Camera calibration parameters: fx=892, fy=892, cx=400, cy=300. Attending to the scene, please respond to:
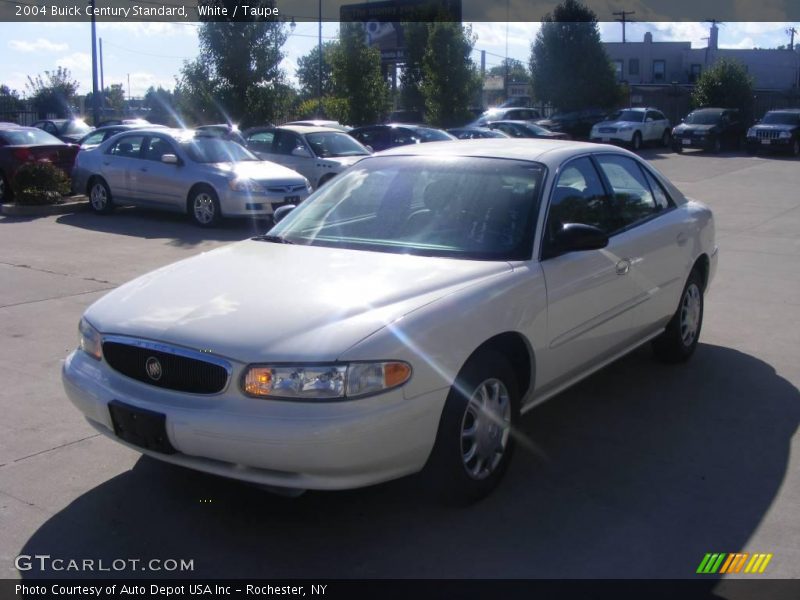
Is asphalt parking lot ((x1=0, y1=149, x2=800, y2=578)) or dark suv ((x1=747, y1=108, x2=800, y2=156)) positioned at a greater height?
dark suv ((x1=747, y1=108, x2=800, y2=156))

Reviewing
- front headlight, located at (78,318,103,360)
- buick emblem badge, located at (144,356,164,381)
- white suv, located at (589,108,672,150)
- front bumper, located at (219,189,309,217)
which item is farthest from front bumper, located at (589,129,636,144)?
buick emblem badge, located at (144,356,164,381)

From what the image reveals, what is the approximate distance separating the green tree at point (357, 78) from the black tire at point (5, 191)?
50.0 feet

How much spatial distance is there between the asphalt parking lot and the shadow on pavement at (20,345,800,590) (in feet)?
0.03

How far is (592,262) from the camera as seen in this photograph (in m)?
5.03

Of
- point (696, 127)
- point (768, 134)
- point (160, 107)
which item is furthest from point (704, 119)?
point (160, 107)

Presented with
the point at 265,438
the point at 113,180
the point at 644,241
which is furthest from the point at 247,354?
the point at 113,180

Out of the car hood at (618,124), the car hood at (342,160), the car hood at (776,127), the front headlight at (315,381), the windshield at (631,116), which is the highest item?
the windshield at (631,116)

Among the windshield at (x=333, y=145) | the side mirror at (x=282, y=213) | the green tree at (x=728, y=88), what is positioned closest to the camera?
the side mirror at (x=282, y=213)

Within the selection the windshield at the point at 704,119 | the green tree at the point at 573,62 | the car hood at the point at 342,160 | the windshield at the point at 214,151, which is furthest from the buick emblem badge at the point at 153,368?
the green tree at the point at 573,62

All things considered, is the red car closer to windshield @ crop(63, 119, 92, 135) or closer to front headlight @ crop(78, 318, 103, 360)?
windshield @ crop(63, 119, 92, 135)

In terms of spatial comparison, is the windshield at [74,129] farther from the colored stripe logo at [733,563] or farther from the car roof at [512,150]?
the colored stripe logo at [733,563]

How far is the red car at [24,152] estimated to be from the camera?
16219 millimetres

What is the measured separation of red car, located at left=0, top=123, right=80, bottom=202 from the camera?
639 inches

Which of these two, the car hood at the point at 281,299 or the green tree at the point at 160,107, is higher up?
the green tree at the point at 160,107
